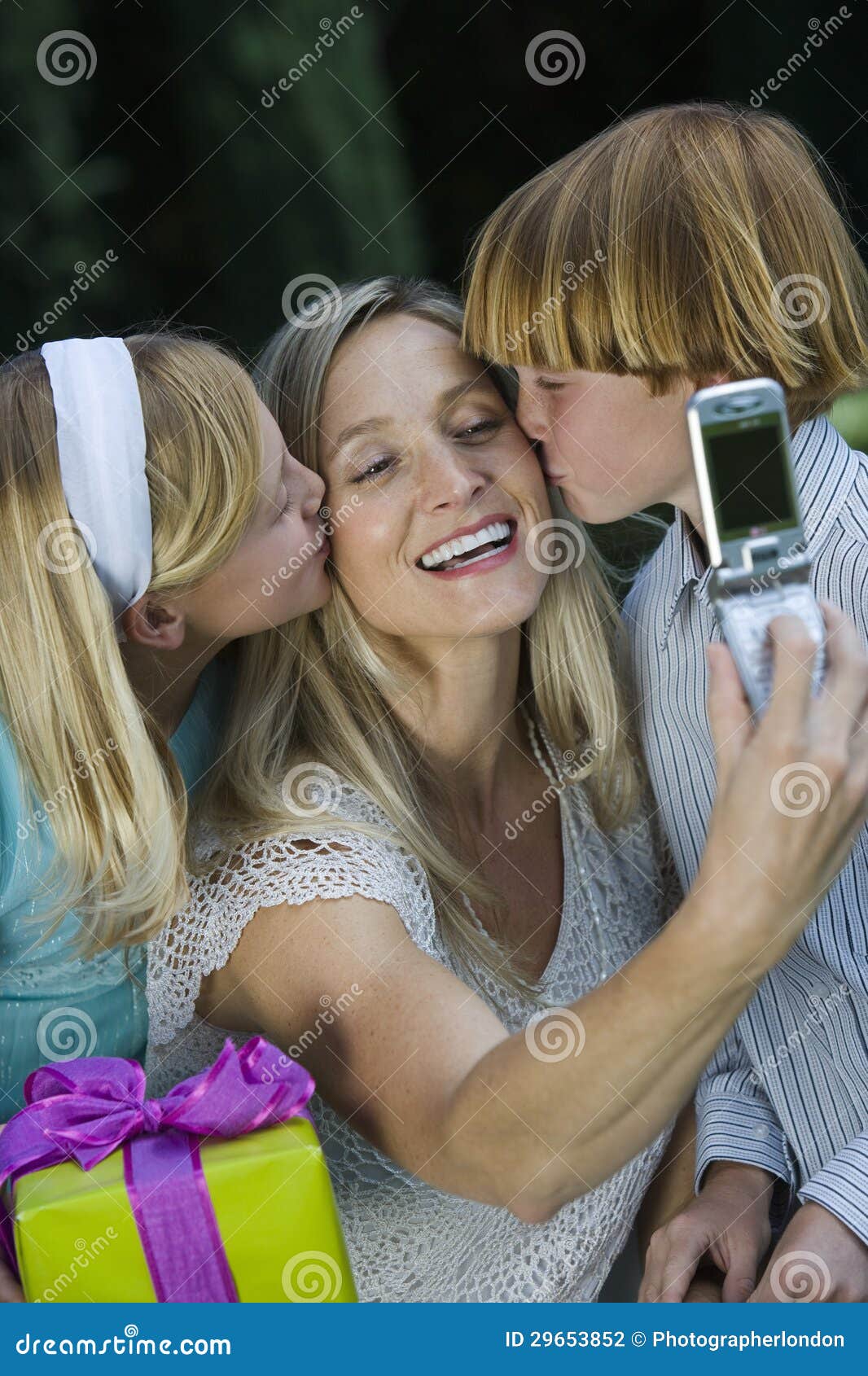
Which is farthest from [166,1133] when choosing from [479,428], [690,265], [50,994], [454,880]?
[690,265]

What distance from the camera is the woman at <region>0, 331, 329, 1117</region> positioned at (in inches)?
52.3

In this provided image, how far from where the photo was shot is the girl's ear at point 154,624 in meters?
1.47

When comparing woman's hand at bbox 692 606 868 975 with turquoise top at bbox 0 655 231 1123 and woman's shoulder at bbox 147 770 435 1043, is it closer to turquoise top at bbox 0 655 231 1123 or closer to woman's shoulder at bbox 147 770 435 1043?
woman's shoulder at bbox 147 770 435 1043

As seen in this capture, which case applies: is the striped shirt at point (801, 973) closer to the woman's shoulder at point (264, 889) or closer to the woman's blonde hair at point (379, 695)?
the woman's blonde hair at point (379, 695)

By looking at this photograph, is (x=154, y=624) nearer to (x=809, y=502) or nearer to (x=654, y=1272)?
(x=809, y=502)

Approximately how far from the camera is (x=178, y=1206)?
1.01 metres

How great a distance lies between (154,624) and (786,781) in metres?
0.83

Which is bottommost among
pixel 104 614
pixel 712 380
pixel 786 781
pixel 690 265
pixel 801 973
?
pixel 801 973

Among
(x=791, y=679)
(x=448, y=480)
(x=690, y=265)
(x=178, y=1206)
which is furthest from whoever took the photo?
(x=448, y=480)

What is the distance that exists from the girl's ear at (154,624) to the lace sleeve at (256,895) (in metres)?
0.26

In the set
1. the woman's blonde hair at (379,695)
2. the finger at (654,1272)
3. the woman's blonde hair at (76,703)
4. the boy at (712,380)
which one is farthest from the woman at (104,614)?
the finger at (654,1272)

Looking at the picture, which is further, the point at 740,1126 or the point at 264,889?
the point at 740,1126

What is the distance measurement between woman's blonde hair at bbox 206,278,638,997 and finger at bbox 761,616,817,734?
640mm

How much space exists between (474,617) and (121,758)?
1.42ft
